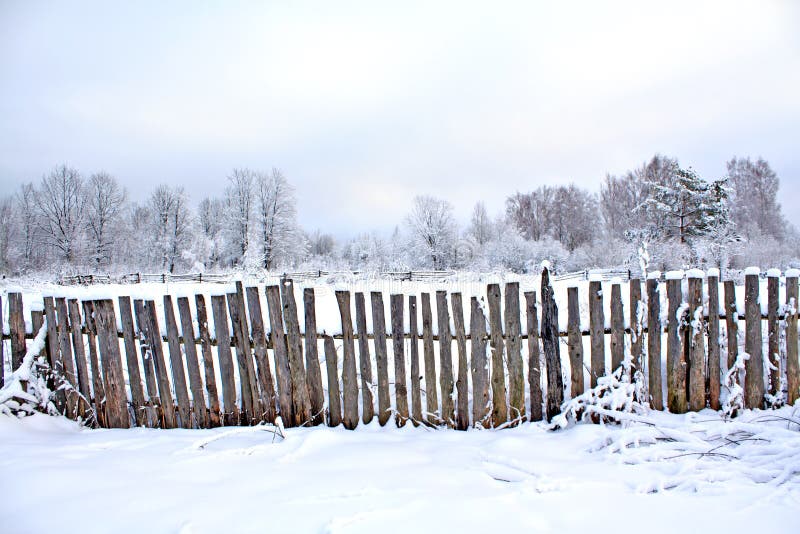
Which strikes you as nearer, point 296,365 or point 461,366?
point 461,366

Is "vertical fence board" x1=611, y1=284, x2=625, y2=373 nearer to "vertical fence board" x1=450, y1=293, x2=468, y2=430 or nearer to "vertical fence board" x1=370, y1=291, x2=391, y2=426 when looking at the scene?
"vertical fence board" x1=450, y1=293, x2=468, y2=430

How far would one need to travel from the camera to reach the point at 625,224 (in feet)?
149

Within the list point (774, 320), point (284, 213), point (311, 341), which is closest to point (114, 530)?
point (311, 341)

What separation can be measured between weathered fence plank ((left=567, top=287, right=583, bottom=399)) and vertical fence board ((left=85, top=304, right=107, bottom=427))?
4448mm

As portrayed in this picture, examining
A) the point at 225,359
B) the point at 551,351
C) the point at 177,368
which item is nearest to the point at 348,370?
the point at 225,359

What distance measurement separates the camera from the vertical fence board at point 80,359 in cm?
378

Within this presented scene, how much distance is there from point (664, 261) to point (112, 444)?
35.3 metres

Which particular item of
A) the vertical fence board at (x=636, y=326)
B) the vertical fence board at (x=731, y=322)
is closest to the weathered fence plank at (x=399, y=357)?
the vertical fence board at (x=636, y=326)

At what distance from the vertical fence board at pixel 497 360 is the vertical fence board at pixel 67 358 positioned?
405 centimetres

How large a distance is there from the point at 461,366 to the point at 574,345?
101 cm

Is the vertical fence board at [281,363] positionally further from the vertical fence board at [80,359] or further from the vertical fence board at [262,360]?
the vertical fence board at [80,359]

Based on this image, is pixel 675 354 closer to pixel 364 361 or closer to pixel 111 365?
pixel 364 361

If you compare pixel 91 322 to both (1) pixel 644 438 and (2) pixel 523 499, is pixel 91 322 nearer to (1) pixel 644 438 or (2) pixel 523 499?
(2) pixel 523 499

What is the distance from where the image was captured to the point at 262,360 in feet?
11.6
